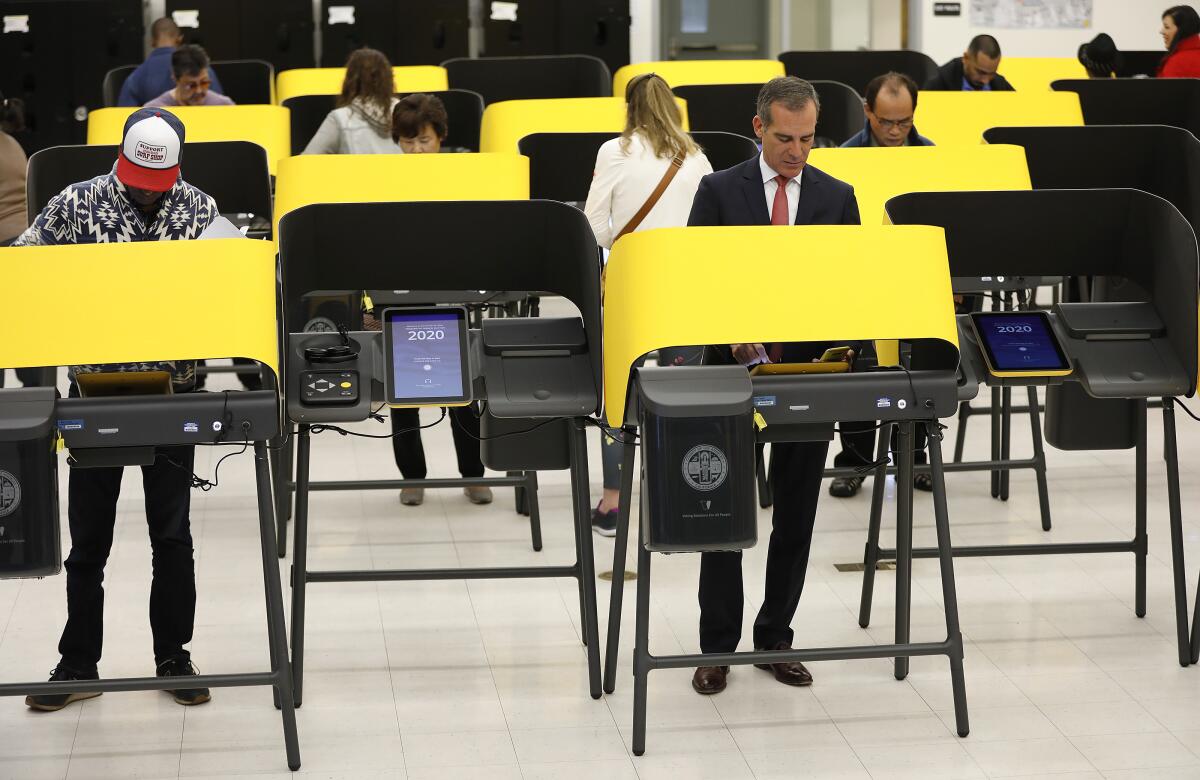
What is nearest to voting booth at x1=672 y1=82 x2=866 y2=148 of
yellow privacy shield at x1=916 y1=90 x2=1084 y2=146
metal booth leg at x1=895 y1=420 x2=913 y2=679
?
yellow privacy shield at x1=916 y1=90 x2=1084 y2=146

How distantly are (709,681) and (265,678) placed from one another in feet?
3.41

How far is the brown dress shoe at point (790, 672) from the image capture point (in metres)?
3.64

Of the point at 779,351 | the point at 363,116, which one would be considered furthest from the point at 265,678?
the point at 363,116

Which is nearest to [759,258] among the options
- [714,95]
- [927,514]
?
[927,514]

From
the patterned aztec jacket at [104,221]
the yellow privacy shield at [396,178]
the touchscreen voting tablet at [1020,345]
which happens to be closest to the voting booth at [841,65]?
the yellow privacy shield at [396,178]

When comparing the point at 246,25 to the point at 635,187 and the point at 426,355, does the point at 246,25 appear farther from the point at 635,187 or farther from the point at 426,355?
the point at 426,355

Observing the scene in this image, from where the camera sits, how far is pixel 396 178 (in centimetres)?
473

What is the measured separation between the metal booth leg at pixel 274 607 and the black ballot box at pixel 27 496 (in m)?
0.40

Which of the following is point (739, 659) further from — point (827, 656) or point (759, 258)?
point (759, 258)

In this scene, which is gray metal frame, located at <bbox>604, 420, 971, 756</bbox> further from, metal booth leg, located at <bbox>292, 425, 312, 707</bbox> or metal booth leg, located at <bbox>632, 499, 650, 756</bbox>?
metal booth leg, located at <bbox>292, 425, 312, 707</bbox>

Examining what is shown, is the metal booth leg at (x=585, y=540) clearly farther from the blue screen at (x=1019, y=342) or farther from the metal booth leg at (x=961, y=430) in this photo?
the metal booth leg at (x=961, y=430)

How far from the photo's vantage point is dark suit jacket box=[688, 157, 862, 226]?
11.7 ft

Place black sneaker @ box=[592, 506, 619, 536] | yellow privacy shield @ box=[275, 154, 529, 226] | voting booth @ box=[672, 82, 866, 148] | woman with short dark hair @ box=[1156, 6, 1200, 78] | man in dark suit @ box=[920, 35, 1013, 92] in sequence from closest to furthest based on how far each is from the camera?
yellow privacy shield @ box=[275, 154, 529, 226] → black sneaker @ box=[592, 506, 619, 536] → voting booth @ box=[672, 82, 866, 148] → man in dark suit @ box=[920, 35, 1013, 92] → woman with short dark hair @ box=[1156, 6, 1200, 78]

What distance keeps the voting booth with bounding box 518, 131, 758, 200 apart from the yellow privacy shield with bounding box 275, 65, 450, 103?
7.72 ft
